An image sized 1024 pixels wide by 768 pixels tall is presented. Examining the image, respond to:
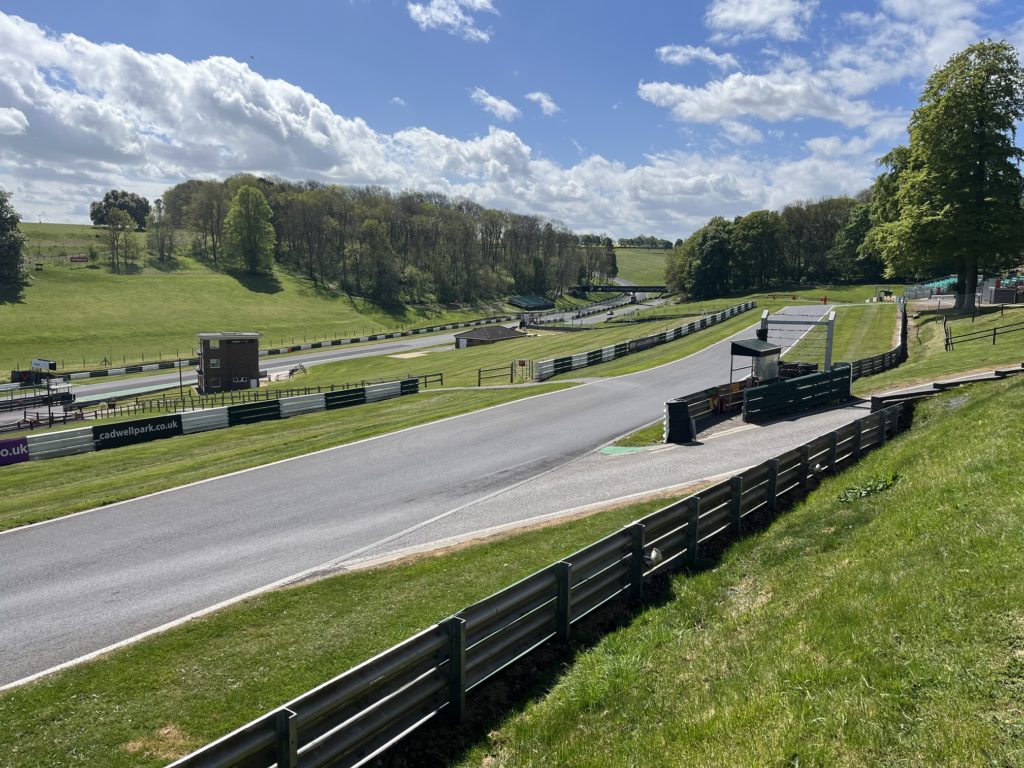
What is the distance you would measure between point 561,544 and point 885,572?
Result: 5.87m

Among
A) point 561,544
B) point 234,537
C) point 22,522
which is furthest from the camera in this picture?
point 22,522

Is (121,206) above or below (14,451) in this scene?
above

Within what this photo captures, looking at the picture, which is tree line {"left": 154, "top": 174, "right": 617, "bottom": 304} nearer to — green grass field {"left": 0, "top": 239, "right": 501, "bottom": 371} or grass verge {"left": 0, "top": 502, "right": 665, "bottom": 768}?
green grass field {"left": 0, "top": 239, "right": 501, "bottom": 371}

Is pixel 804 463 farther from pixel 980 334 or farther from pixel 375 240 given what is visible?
pixel 375 240

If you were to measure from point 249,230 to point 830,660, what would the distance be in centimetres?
13480

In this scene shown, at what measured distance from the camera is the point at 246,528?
1520cm

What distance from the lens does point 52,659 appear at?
9.39m

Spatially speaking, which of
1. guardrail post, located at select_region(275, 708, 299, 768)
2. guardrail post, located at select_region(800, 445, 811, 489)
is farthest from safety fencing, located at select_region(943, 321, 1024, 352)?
guardrail post, located at select_region(275, 708, 299, 768)

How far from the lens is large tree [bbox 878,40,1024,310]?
43062 mm

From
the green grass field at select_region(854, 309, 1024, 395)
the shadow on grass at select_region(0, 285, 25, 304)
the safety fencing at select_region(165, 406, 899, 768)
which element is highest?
the shadow on grass at select_region(0, 285, 25, 304)

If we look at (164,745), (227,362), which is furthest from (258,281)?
(164,745)

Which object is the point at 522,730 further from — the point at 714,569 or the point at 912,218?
the point at 912,218

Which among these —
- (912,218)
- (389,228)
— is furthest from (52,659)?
(389,228)

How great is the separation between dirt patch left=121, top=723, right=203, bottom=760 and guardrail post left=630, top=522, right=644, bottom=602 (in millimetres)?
5561
